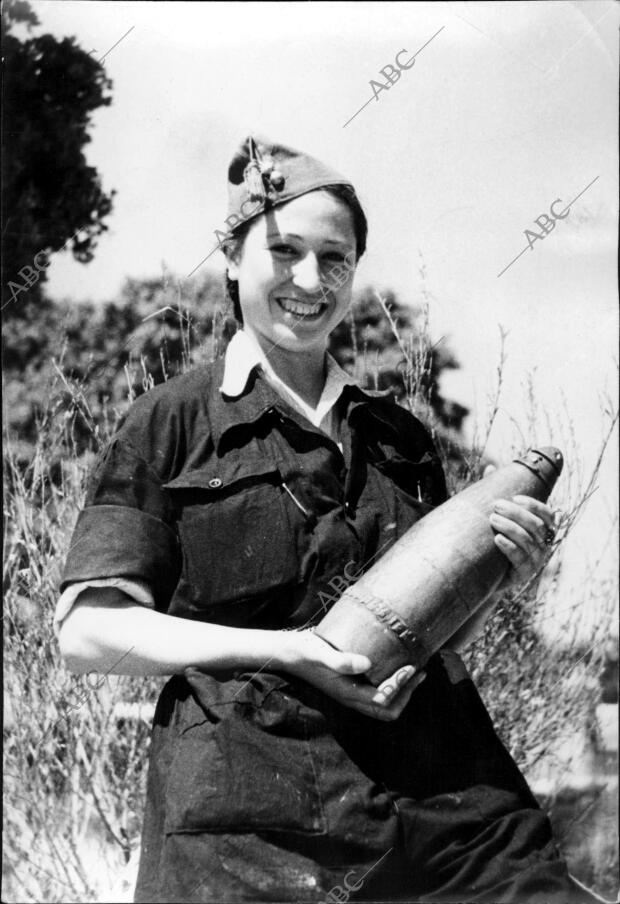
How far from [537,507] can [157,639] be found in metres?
0.84

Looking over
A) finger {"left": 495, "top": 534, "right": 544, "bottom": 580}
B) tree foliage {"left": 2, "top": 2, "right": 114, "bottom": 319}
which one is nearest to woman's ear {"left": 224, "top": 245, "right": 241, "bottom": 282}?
tree foliage {"left": 2, "top": 2, "right": 114, "bottom": 319}

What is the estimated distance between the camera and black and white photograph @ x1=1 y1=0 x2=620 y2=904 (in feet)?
7.48

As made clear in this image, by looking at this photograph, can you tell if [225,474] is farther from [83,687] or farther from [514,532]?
[83,687]

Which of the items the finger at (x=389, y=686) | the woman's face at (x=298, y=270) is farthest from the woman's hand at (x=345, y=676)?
the woman's face at (x=298, y=270)

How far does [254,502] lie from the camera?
2408 mm

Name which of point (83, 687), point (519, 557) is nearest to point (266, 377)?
point (519, 557)

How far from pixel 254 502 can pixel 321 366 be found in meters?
0.42

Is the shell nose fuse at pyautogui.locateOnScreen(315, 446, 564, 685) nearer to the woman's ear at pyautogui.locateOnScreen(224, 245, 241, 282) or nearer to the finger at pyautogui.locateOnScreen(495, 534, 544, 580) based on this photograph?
the finger at pyautogui.locateOnScreen(495, 534, 544, 580)

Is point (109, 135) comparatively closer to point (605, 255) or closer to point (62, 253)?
point (62, 253)

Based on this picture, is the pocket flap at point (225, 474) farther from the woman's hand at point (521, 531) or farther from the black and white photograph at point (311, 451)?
the woman's hand at point (521, 531)

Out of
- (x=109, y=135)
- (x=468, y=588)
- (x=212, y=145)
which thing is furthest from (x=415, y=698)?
(x=109, y=135)

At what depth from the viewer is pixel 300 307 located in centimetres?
255

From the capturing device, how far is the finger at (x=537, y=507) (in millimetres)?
2385

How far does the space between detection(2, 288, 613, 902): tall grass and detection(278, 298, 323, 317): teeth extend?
499 mm
